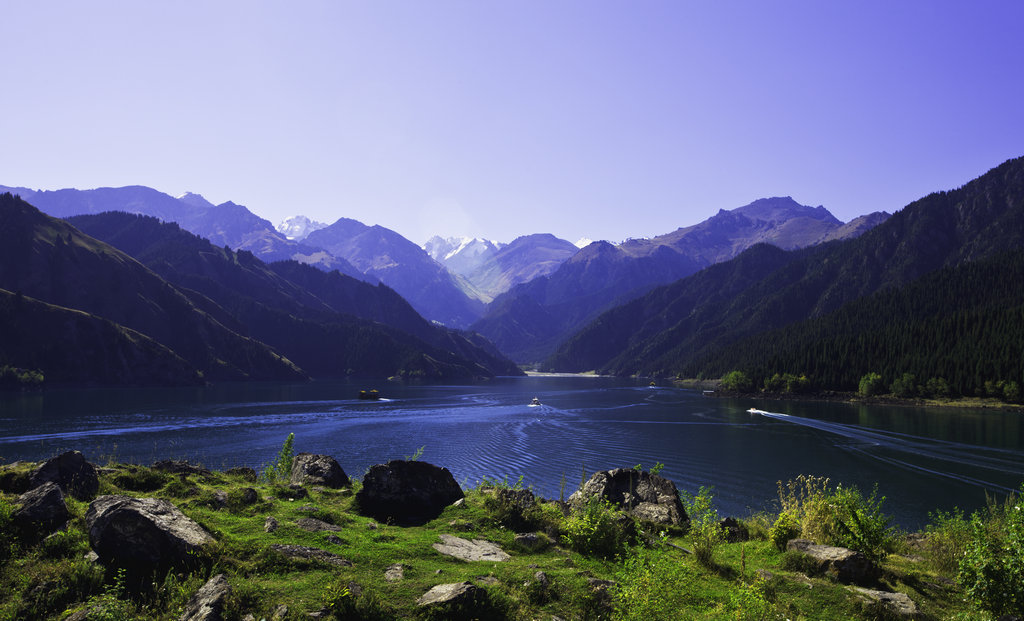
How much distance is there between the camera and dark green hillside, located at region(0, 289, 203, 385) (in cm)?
16212

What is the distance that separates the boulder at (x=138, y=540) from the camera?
10695 millimetres

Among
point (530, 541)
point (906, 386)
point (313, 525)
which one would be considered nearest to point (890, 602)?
point (530, 541)

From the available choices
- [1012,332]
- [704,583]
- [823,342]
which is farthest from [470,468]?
[823,342]

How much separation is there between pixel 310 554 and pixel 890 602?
43.8 feet

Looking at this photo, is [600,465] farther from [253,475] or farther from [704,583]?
[704,583]

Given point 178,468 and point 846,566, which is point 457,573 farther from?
point 178,468

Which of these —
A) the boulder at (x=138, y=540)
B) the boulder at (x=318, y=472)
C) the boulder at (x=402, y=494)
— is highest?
the boulder at (x=138, y=540)

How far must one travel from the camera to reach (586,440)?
8369 cm

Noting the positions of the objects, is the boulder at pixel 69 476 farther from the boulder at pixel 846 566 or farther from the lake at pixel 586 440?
the lake at pixel 586 440

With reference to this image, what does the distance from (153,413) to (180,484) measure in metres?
112

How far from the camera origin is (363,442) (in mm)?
76812

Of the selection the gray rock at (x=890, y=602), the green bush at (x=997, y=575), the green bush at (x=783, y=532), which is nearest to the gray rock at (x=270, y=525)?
the gray rock at (x=890, y=602)

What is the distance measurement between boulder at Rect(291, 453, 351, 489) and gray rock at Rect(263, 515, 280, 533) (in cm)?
852

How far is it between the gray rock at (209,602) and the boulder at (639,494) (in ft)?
43.0
